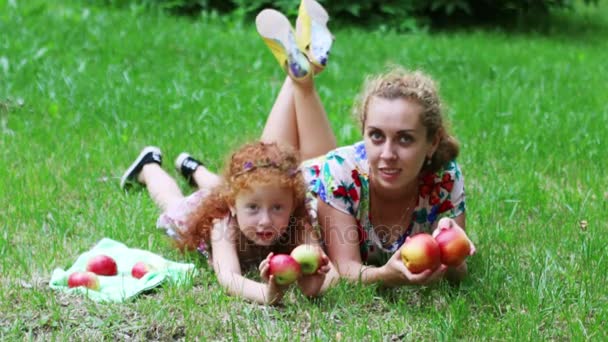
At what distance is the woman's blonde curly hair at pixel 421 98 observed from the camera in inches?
148

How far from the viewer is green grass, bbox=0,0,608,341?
3430 millimetres

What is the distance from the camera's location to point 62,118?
6410 millimetres

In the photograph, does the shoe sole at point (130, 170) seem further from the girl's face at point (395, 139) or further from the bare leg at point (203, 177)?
the girl's face at point (395, 139)

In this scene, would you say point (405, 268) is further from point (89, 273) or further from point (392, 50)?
point (392, 50)

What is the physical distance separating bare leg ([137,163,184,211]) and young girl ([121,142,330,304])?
56 centimetres

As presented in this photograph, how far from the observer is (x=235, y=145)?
17.1 feet

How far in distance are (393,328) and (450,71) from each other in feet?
18.6

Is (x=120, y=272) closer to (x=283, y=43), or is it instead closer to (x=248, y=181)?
(x=248, y=181)

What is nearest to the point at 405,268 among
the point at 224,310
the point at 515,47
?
the point at 224,310

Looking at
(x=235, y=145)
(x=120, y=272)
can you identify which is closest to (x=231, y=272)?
(x=120, y=272)

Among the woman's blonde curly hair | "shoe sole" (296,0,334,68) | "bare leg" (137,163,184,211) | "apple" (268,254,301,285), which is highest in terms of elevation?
"shoe sole" (296,0,334,68)

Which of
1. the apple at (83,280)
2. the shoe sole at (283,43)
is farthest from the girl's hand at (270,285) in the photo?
the shoe sole at (283,43)

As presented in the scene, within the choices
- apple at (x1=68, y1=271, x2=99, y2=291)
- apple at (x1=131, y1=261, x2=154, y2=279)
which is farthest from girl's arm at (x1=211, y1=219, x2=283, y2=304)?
apple at (x1=68, y1=271, x2=99, y2=291)

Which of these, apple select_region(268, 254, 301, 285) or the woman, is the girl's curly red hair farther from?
apple select_region(268, 254, 301, 285)
